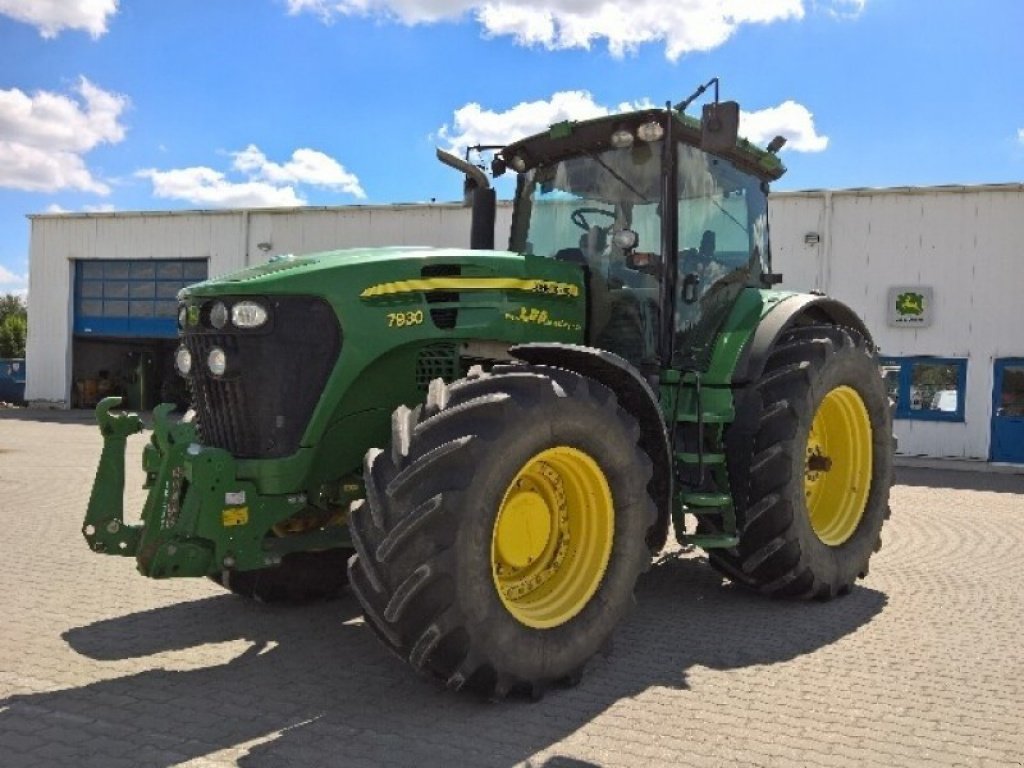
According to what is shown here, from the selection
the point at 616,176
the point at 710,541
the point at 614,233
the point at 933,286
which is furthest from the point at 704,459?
the point at 933,286

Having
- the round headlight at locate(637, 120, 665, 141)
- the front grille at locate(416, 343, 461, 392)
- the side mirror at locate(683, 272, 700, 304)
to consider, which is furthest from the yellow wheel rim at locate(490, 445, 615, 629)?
the round headlight at locate(637, 120, 665, 141)

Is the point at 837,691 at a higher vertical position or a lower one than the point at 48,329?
lower

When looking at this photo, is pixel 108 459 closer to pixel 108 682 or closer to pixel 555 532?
pixel 108 682

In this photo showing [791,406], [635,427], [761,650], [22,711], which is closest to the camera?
[22,711]

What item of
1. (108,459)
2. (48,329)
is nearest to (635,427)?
(108,459)

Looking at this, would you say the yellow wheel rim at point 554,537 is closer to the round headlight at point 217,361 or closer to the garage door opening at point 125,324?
the round headlight at point 217,361

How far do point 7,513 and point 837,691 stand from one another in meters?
7.26

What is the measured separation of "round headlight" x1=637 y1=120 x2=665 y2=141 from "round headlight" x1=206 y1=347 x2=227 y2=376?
2609mm

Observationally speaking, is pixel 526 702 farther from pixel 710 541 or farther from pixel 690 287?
pixel 690 287

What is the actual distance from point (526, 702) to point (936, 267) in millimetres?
15561

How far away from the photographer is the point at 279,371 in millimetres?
4180

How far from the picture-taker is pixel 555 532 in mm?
4273

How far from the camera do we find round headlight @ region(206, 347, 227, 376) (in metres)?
4.23

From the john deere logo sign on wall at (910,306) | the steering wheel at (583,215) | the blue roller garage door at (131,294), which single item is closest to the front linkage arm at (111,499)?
the steering wheel at (583,215)
